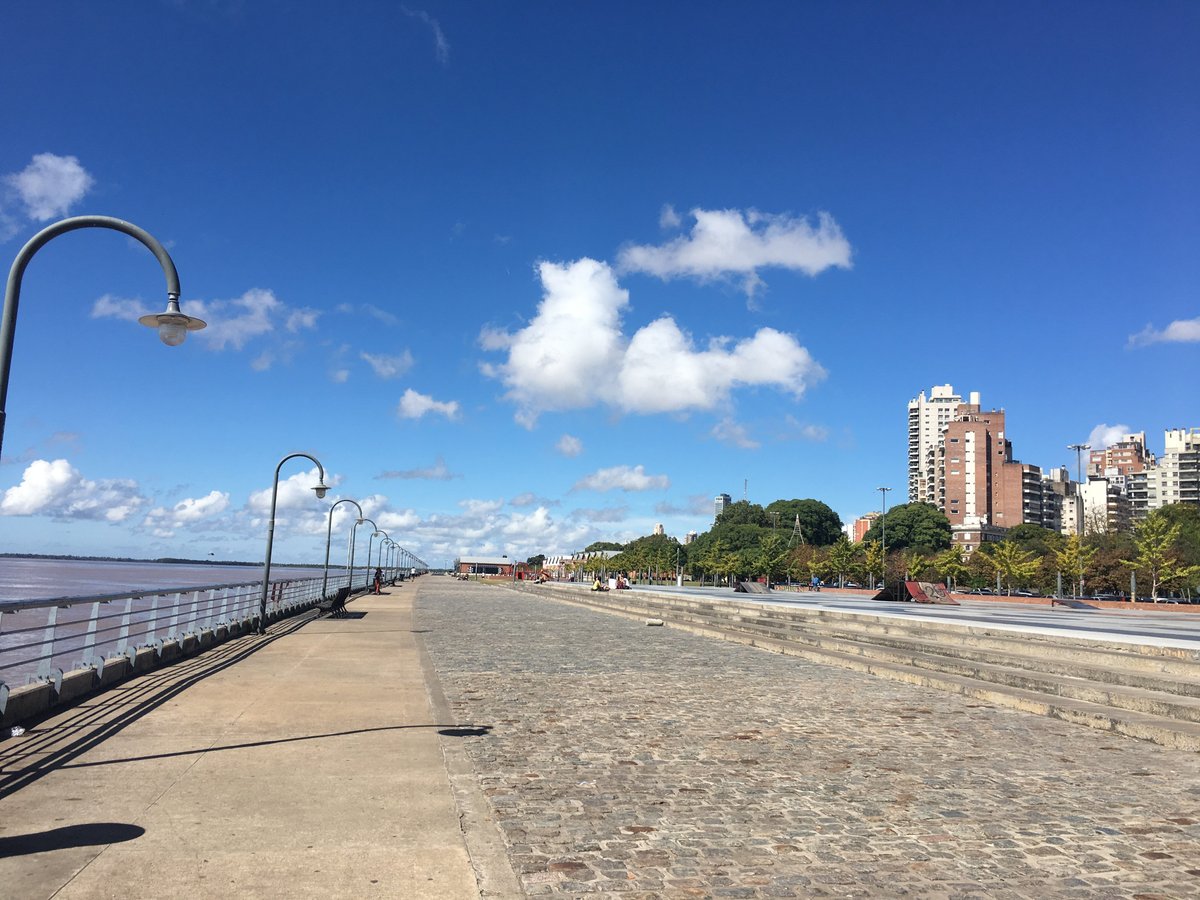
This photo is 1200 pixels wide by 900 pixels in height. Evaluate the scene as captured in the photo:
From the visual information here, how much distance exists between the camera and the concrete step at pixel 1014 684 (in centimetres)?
912

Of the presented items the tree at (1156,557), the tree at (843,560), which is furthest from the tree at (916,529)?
the tree at (1156,557)

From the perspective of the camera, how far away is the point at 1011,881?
4.70m

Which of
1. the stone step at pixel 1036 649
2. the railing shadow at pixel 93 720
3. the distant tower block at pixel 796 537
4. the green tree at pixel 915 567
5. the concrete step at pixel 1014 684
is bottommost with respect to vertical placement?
the railing shadow at pixel 93 720

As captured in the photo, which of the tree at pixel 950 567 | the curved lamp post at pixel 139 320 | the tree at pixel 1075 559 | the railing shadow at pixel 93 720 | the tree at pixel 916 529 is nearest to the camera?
the curved lamp post at pixel 139 320

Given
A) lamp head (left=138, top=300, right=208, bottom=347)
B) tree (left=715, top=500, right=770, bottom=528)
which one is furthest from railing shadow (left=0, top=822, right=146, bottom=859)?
tree (left=715, top=500, right=770, bottom=528)

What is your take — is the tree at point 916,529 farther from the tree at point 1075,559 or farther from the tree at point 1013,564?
the tree at point 1075,559

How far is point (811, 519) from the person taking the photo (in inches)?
5502

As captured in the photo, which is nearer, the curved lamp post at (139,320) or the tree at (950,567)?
the curved lamp post at (139,320)

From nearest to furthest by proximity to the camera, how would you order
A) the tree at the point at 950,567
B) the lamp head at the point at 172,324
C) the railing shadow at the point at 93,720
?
the railing shadow at the point at 93,720 → the lamp head at the point at 172,324 → the tree at the point at 950,567

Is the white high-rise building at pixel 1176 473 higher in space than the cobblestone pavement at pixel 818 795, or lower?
higher

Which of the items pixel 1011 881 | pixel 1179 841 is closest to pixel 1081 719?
pixel 1179 841

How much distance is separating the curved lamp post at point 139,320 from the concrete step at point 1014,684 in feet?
32.4

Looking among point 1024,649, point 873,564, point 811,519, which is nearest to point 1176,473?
point 811,519

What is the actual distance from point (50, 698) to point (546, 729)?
5.05m
